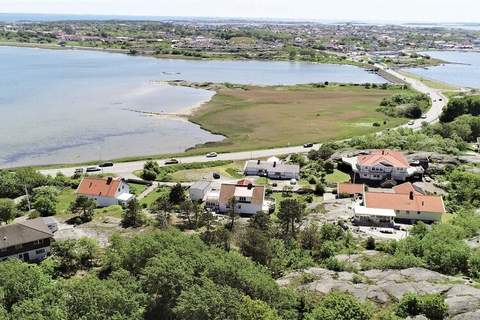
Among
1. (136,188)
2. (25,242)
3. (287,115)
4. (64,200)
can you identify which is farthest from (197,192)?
(287,115)

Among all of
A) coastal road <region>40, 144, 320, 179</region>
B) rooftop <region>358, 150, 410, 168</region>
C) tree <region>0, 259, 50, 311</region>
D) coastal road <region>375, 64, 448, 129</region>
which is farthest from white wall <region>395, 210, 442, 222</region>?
coastal road <region>375, 64, 448, 129</region>

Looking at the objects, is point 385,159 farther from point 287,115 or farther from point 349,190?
point 287,115

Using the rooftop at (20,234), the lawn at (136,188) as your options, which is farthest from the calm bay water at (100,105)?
the rooftop at (20,234)

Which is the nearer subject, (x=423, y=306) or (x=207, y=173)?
(x=423, y=306)

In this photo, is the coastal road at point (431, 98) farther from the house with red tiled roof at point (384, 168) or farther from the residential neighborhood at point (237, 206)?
the house with red tiled roof at point (384, 168)

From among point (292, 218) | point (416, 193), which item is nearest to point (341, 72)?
point (416, 193)

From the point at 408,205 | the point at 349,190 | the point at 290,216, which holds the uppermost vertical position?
→ the point at 290,216

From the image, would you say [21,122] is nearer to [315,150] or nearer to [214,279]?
[315,150]

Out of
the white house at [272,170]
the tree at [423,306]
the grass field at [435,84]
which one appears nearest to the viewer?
the tree at [423,306]
